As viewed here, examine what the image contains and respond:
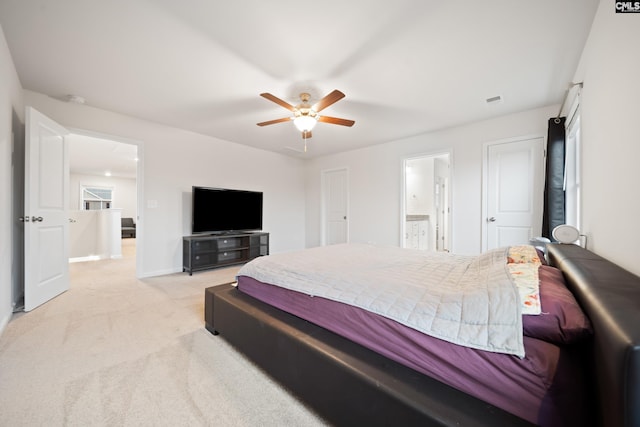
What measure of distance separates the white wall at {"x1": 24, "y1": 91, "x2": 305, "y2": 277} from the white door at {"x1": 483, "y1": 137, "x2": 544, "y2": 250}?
4.15 m

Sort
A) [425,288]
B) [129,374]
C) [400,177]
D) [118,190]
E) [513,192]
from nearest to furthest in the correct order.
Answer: [425,288] < [129,374] < [513,192] < [400,177] < [118,190]

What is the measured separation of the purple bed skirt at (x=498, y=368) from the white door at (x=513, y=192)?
3253 millimetres

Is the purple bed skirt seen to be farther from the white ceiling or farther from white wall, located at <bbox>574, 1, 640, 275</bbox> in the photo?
the white ceiling

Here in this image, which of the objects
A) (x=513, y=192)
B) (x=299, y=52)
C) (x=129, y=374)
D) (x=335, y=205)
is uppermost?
(x=299, y=52)

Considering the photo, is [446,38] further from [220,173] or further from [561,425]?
[220,173]

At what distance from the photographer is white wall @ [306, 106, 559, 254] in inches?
140

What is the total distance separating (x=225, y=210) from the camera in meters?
4.58

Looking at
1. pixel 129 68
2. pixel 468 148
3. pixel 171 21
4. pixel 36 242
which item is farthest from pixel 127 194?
pixel 468 148

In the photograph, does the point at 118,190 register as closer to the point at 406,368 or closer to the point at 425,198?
the point at 425,198

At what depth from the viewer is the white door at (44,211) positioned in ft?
8.22

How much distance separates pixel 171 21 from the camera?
72.9 inches

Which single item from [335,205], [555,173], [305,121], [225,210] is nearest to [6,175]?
[225,210]

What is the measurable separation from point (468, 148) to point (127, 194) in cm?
1120

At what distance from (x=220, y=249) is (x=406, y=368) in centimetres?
398
